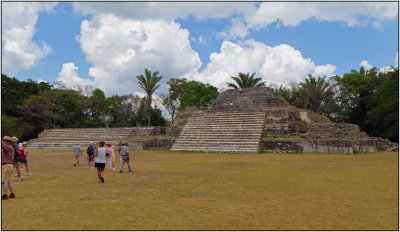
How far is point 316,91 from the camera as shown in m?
34.6

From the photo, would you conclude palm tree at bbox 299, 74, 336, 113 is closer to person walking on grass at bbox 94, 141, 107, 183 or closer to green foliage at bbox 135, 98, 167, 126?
green foliage at bbox 135, 98, 167, 126

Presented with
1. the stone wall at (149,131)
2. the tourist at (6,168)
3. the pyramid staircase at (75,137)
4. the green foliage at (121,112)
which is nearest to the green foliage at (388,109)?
the stone wall at (149,131)

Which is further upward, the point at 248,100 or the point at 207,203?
the point at 248,100

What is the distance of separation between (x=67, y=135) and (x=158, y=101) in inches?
782

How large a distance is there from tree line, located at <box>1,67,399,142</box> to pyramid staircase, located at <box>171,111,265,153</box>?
13.5 metres

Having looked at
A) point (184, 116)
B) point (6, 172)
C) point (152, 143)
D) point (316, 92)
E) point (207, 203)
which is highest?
point (316, 92)

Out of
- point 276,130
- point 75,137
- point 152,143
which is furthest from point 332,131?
point 75,137

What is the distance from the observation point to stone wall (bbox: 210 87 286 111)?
1013 inches

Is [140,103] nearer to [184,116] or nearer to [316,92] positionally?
[184,116]

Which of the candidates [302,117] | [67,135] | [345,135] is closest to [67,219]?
[345,135]

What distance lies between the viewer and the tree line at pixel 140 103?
33656 millimetres

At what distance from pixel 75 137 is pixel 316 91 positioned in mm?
27042

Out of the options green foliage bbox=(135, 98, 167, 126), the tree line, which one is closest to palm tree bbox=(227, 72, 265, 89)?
the tree line

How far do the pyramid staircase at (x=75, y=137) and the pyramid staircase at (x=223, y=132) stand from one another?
23.1ft
